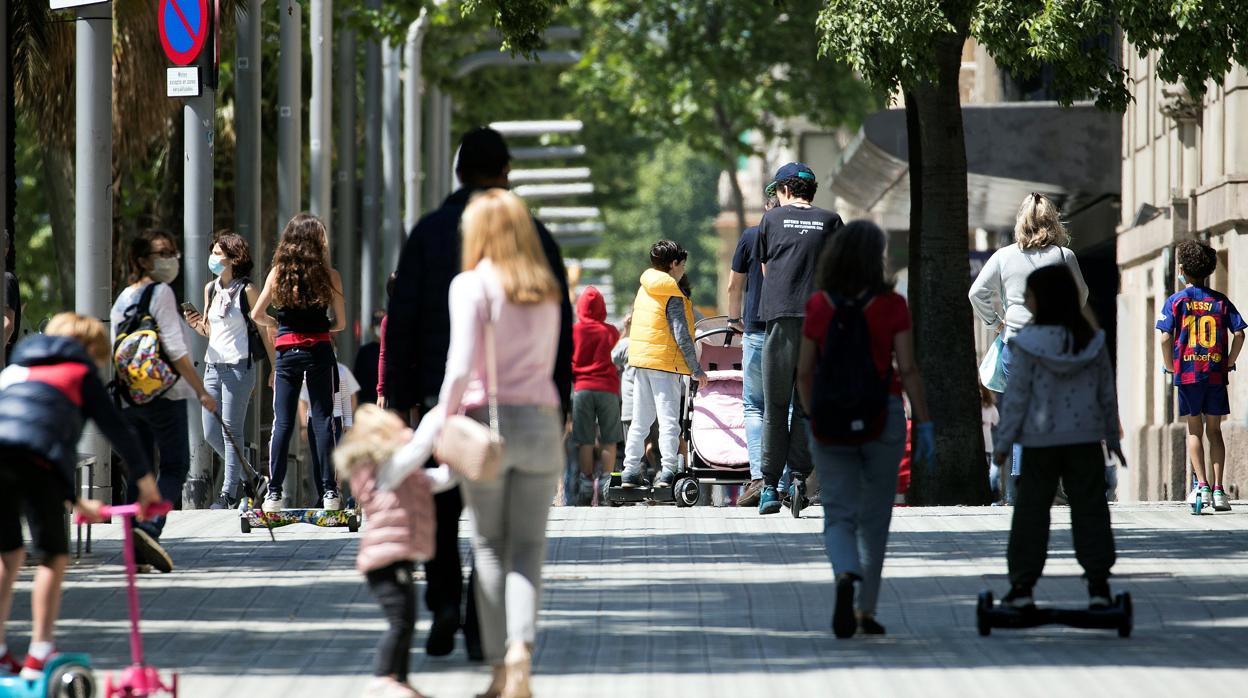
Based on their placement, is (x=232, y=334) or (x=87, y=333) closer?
(x=87, y=333)

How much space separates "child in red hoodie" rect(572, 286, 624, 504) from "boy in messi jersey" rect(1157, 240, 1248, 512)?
16.5ft

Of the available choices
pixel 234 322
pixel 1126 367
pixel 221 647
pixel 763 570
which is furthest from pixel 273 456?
pixel 1126 367

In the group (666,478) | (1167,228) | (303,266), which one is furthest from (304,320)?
(1167,228)

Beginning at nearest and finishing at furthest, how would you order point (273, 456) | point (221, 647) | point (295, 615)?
point (221, 647) → point (295, 615) → point (273, 456)

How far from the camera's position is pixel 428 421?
7027 millimetres

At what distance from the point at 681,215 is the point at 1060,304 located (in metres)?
129

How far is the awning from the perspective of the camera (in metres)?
25.8

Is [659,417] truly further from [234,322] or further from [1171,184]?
[1171,184]

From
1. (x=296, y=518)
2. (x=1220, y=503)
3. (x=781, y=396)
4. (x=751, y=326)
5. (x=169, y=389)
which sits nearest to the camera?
(x=169, y=389)

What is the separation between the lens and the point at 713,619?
9.26 m

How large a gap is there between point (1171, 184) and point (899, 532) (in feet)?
40.7

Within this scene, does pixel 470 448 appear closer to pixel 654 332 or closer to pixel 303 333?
pixel 303 333

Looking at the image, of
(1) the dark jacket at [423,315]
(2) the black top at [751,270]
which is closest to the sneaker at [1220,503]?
(2) the black top at [751,270]

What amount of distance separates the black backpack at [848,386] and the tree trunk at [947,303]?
27.4 ft
